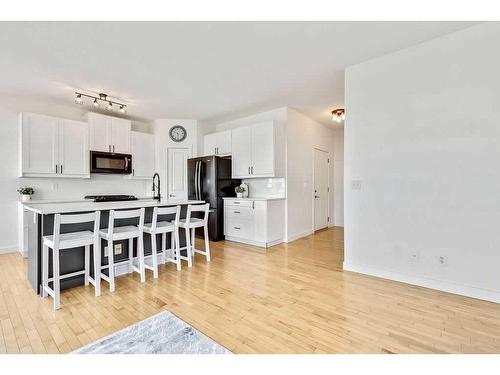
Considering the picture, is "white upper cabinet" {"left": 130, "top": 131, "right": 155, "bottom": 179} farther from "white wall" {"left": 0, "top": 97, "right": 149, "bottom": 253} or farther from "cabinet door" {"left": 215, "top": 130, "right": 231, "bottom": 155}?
"cabinet door" {"left": 215, "top": 130, "right": 231, "bottom": 155}

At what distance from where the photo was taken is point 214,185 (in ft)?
16.1

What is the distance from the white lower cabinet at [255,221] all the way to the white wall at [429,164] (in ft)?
4.98

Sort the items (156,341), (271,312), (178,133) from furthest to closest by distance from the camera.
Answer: (178,133)
(271,312)
(156,341)

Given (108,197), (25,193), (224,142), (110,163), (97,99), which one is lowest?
(108,197)

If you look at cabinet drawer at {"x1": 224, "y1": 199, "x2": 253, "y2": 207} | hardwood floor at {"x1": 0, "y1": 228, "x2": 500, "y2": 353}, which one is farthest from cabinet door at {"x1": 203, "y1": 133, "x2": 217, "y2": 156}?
hardwood floor at {"x1": 0, "y1": 228, "x2": 500, "y2": 353}

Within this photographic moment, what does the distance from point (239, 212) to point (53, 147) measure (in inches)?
140

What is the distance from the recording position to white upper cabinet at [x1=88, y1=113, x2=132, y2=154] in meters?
4.63

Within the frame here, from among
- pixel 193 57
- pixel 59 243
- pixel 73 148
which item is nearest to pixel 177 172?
pixel 73 148

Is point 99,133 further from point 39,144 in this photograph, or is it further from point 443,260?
point 443,260

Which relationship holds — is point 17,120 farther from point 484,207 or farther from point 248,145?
point 484,207

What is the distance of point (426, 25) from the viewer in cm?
234

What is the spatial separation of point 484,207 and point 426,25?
1.89m

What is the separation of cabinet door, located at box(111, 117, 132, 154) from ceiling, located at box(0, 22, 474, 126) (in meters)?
0.84
